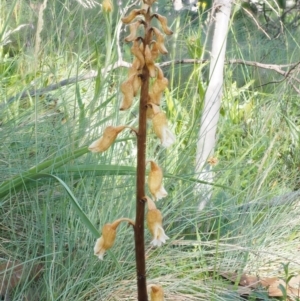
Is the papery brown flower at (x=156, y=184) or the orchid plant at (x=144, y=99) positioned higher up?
the orchid plant at (x=144, y=99)

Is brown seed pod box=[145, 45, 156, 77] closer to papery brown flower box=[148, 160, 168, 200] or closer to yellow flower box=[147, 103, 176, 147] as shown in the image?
yellow flower box=[147, 103, 176, 147]

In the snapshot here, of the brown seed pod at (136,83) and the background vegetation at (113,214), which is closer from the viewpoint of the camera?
the brown seed pod at (136,83)

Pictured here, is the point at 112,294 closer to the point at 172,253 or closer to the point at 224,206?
the point at 172,253

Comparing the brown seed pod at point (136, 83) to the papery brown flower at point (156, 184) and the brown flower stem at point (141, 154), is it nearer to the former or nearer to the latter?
the brown flower stem at point (141, 154)

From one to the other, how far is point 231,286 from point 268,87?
2.47 m

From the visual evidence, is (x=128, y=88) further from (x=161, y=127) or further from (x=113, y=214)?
(x=113, y=214)

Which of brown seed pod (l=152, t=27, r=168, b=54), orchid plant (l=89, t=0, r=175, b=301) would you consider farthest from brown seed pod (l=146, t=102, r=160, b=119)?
brown seed pod (l=152, t=27, r=168, b=54)

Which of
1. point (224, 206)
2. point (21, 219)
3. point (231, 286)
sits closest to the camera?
point (231, 286)

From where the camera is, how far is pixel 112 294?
1.94 metres

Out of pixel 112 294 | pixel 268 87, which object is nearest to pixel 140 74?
pixel 112 294

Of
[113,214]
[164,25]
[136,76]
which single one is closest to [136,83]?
[136,76]

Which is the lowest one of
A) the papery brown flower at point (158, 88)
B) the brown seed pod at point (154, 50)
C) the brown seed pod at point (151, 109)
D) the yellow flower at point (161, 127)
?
the yellow flower at point (161, 127)

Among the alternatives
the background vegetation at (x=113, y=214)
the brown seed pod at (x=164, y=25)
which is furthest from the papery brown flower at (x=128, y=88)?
the background vegetation at (x=113, y=214)

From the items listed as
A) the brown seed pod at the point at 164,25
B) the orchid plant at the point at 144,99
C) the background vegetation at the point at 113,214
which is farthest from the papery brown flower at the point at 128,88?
the background vegetation at the point at 113,214
